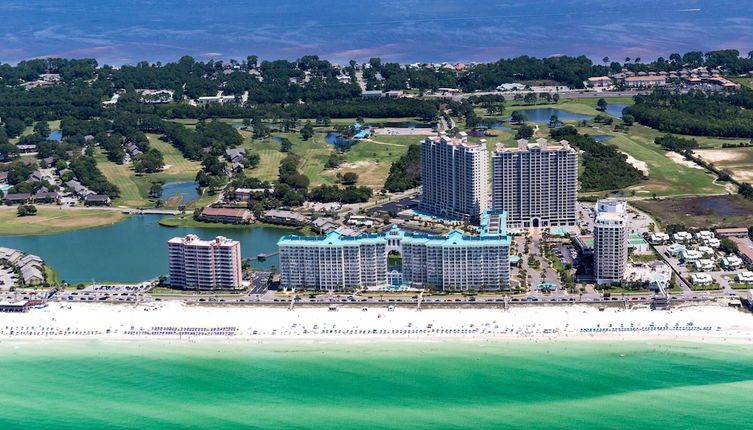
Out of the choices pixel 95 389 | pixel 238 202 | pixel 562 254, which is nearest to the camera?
pixel 95 389

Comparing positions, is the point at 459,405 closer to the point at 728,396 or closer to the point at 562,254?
the point at 728,396

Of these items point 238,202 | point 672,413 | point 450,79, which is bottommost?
point 672,413

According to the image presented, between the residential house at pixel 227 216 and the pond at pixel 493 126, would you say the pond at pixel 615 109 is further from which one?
the residential house at pixel 227 216

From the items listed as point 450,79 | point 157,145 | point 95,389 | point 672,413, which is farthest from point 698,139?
point 95,389

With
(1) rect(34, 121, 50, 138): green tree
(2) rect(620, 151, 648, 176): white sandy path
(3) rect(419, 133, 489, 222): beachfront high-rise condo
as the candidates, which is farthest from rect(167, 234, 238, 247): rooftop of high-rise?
(1) rect(34, 121, 50, 138): green tree

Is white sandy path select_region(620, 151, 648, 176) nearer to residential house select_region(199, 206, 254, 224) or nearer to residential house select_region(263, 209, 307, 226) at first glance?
residential house select_region(263, 209, 307, 226)
